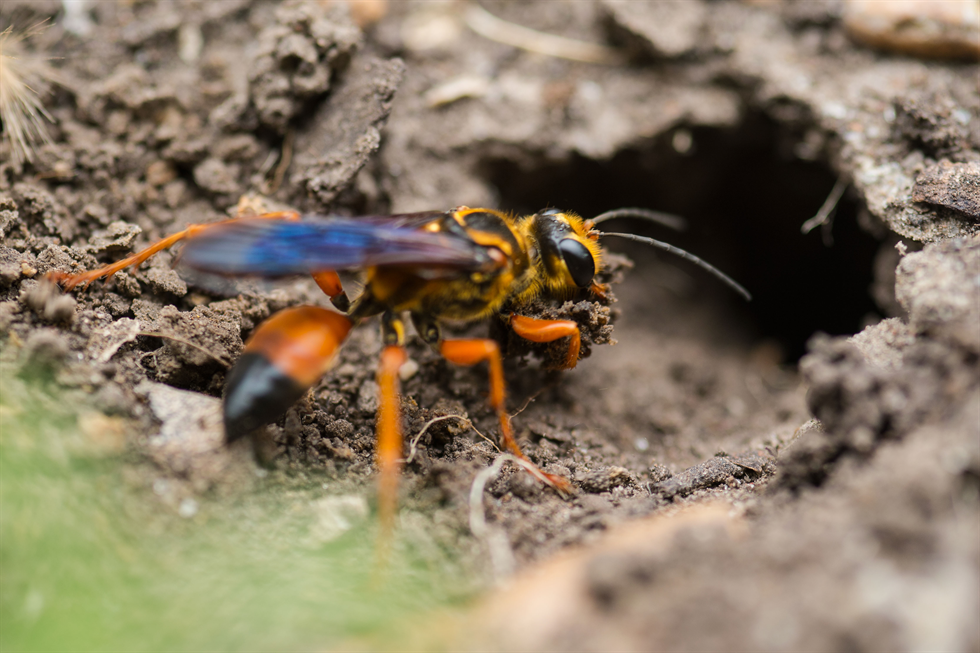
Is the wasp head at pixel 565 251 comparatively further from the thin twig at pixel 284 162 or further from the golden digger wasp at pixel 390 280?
the thin twig at pixel 284 162

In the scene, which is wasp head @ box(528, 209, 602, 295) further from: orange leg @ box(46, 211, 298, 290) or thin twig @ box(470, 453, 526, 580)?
orange leg @ box(46, 211, 298, 290)

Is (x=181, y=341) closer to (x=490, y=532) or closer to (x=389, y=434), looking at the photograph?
(x=389, y=434)

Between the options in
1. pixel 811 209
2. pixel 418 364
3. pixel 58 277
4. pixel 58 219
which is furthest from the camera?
pixel 811 209

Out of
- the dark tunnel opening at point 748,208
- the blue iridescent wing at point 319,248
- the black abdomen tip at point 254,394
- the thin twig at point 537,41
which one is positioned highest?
the thin twig at point 537,41

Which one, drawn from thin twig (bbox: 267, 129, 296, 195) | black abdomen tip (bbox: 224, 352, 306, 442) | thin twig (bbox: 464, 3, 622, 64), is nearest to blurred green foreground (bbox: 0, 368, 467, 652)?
black abdomen tip (bbox: 224, 352, 306, 442)

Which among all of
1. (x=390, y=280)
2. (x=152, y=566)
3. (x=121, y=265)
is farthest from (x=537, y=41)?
(x=152, y=566)

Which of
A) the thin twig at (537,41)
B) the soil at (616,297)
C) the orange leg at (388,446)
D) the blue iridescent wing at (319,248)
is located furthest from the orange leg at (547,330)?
the thin twig at (537,41)

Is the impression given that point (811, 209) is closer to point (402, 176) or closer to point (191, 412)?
point (402, 176)

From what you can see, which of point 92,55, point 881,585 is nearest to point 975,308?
point 881,585
